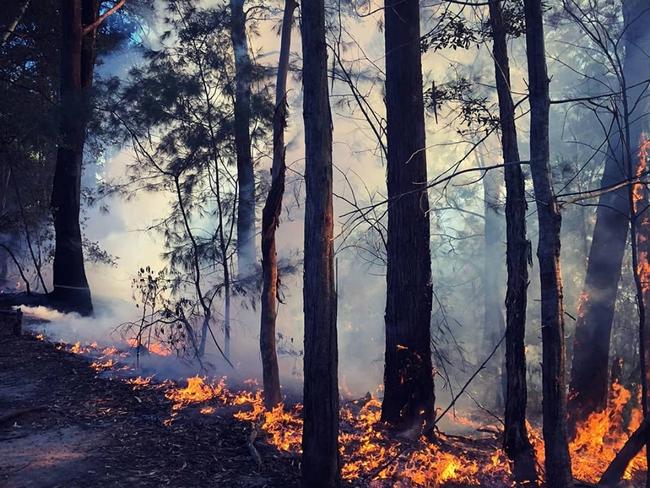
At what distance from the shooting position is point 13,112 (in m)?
14.7

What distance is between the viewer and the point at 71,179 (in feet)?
51.3

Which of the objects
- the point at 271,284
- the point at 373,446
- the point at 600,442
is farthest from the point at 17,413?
the point at 600,442

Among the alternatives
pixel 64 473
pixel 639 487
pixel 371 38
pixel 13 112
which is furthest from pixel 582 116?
pixel 64 473

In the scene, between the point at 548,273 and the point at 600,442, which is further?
the point at 600,442

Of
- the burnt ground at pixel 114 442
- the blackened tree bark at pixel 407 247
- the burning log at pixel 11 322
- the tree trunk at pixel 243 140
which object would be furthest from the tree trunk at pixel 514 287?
the burning log at pixel 11 322

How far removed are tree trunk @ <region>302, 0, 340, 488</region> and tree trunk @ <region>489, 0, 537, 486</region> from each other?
108 inches

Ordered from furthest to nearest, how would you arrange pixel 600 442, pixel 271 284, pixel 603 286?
pixel 603 286 < pixel 600 442 < pixel 271 284

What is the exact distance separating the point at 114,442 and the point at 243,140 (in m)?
8.65

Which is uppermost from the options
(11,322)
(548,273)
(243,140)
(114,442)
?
(243,140)

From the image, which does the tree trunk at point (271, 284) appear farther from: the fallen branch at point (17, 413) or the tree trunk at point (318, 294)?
the fallen branch at point (17, 413)

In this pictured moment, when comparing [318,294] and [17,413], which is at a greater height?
[318,294]

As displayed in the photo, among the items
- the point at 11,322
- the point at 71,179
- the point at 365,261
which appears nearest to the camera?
the point at 11,322

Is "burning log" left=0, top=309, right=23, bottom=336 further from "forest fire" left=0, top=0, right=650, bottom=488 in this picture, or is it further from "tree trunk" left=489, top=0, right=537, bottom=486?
"tree trunk" left=489, top=0, right=537, bottom=486

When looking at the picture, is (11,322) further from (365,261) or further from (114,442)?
(365,261)
